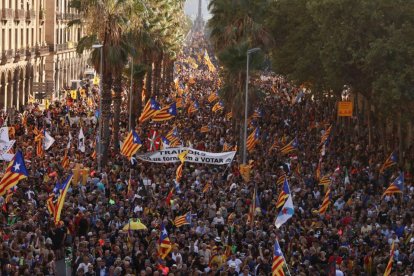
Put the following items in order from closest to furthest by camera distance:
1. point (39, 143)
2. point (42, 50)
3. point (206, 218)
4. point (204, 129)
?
point (206, 218) < point (39, 143) < point (204, 129) < point (42, 50)

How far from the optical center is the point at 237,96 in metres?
42.8

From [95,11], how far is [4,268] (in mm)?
20382

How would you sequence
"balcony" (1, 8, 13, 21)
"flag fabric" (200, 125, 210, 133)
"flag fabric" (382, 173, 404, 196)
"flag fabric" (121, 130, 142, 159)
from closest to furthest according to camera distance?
"flag fabric" (382, 173, 404, 196) → "flag fabric" (121, 130, 142, 159) → "flag fabric" (200, 125, 210, 133) → "balcony" (1, 8, 13, 21)

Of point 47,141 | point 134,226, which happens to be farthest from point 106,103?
point 134,226

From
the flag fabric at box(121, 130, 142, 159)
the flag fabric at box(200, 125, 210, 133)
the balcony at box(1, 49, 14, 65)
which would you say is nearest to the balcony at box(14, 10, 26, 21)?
the balcony at box(1, 49, 14, 65)

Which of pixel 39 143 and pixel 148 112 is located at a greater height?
pixel 148 112

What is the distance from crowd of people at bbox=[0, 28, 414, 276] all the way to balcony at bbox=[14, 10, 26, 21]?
28059mm

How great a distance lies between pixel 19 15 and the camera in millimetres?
69938

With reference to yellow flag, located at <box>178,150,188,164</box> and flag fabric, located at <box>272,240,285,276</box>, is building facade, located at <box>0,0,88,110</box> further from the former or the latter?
flag fabric, located at <box>272,240,285,276</box>

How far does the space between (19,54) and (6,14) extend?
576 centimetres

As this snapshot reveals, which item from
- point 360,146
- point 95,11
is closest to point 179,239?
point 95,11

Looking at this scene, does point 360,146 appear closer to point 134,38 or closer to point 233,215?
point 134,38

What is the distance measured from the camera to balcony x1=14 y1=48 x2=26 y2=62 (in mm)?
69188

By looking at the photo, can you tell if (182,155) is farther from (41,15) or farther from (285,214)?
(41,15)
